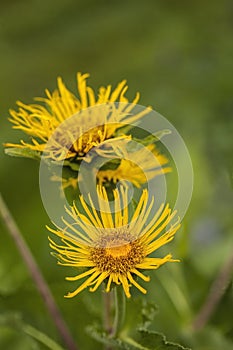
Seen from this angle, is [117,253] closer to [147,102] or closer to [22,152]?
[22,152]

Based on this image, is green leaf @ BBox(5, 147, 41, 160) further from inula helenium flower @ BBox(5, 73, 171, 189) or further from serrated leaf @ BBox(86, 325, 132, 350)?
serrated leaf @ BBox(86, 325, 132, 350)

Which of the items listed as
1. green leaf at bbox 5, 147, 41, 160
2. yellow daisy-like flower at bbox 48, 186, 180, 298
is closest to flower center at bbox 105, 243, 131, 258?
yellow daisy-like flower at bbox 48, 186, 180, 298

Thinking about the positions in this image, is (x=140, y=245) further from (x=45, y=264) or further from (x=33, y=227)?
(x=33, y=227)

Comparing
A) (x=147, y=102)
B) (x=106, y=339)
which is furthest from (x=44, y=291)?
(x=147, y=102)

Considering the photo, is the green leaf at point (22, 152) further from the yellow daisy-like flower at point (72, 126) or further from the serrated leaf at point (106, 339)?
the serrated leaf at point (106, 339)

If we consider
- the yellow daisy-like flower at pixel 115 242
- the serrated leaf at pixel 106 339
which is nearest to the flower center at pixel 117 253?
the yellow daisy-like flower at pixel 115 242
